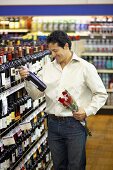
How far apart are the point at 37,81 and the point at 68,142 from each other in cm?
67

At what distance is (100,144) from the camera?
786cm

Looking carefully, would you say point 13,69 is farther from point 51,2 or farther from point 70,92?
point 51,2

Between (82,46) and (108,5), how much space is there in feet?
3.87

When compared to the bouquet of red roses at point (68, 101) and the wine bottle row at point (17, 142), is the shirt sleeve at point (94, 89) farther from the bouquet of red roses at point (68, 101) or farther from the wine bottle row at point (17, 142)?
the wine bottle row at point (17, 142)

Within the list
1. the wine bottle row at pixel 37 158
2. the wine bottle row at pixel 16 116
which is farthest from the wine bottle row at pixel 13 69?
the wine bottle row at pixel 37 158

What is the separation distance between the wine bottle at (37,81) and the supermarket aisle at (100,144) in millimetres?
2847

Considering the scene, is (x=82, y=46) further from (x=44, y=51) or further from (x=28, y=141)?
(x=28, y=141)

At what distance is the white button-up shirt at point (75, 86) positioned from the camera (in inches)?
159

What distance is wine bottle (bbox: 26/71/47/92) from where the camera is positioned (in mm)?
3980

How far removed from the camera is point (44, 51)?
20.8 feet

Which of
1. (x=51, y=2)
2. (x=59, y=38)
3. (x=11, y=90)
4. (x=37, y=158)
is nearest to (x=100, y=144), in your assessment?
(x=37, y=158)

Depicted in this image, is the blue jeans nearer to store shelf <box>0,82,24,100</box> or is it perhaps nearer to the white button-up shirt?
the white button-up shirt

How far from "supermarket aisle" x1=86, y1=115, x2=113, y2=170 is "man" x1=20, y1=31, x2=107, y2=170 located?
2509 mm

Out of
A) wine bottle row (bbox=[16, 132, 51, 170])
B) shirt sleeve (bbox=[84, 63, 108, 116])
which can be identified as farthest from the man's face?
wine bottle row (bbox=[16, 132, 51, 170])
